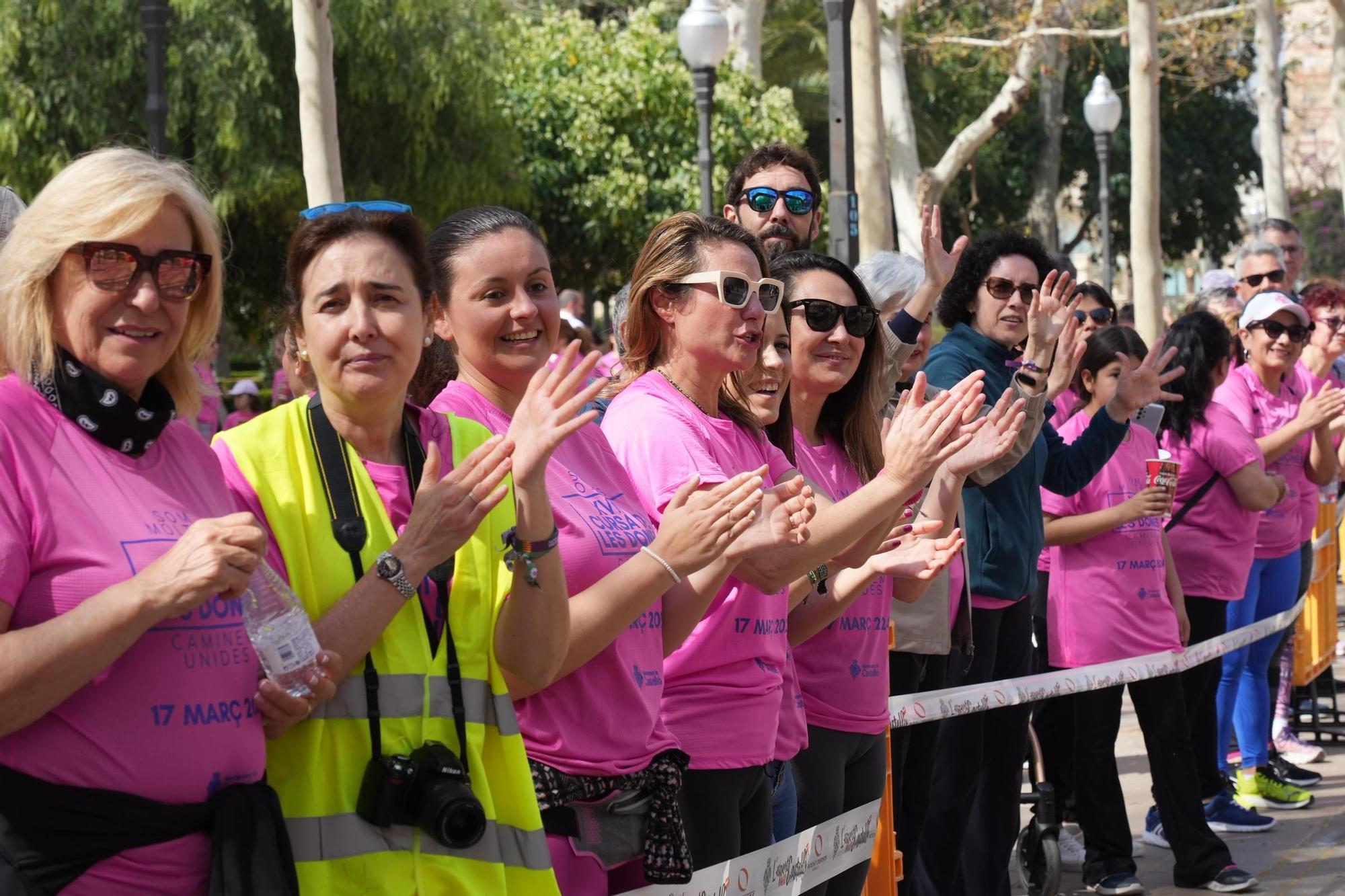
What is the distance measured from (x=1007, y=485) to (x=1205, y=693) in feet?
7.23

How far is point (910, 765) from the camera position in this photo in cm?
565

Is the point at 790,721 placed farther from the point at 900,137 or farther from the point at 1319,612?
the point at 900,137

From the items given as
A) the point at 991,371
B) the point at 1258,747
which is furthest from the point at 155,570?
the point at 1258,747

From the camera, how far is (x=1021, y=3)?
80.4ft

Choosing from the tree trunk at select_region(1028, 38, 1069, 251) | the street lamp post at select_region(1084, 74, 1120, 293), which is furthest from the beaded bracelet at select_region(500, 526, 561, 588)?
the tree trunk at select_region(1028, 38, 1069, 251)

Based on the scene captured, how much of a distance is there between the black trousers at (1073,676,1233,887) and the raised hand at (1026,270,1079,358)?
1475 mm

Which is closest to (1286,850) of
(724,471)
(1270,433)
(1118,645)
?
(1118,645)

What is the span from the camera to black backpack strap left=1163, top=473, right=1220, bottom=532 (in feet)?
24.6

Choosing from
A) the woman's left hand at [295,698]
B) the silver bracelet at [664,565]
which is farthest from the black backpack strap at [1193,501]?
the woman's left hand at [295,698]

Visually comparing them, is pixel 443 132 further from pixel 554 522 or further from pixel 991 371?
pixel 554 522

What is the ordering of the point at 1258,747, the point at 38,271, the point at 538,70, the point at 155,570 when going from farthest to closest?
1. the point at 538,70
2. the point at 1258,747
3. the point at 38,271
4. the point at 155,570

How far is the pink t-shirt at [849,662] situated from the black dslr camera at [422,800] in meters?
1.87

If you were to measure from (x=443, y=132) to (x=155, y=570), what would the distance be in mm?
19508

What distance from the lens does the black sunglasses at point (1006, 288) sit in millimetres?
6047
